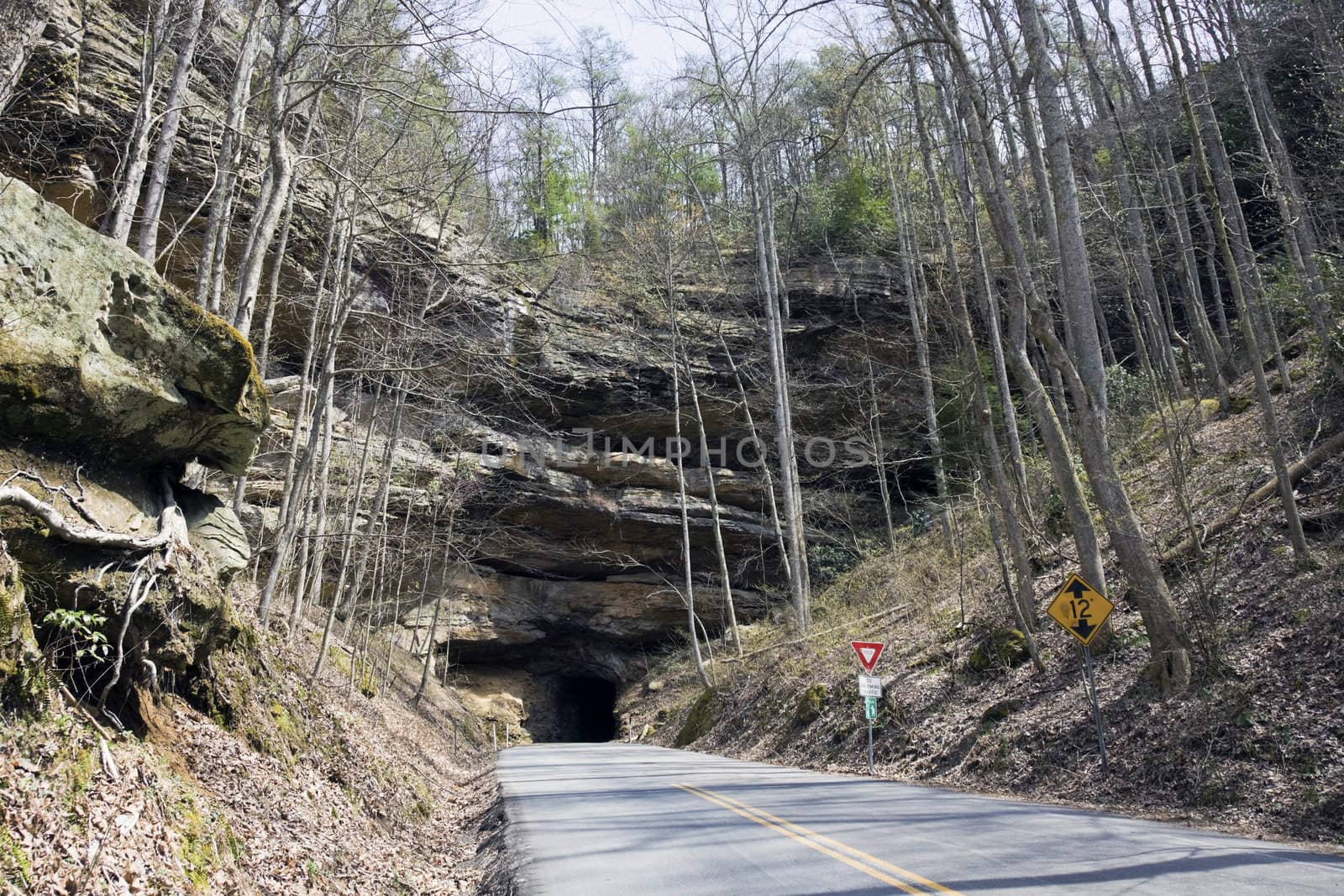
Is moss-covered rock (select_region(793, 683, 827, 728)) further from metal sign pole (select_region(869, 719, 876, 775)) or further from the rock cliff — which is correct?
the rock cliff

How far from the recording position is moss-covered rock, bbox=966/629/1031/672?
1173cm

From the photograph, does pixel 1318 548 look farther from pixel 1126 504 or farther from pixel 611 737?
pixel 611 737

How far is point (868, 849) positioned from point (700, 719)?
50.6 ft

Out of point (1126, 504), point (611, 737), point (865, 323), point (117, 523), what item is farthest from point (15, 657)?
point (611, 737)

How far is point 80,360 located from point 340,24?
4.49 m

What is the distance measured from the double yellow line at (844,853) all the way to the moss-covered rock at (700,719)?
1177 cm

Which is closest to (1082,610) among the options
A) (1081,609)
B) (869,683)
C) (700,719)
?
(1081,609)

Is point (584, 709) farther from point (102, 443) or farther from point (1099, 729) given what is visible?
point (102, 443)

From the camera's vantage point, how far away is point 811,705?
15102 mm

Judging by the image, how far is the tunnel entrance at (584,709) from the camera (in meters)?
34.8

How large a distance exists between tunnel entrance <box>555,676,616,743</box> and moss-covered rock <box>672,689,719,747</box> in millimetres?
13962

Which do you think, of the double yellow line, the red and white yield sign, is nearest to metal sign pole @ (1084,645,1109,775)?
the double yellow line

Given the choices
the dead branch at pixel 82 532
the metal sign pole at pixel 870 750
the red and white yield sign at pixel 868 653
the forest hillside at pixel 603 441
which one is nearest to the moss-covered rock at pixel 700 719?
the forest hillside at pixel 603 441

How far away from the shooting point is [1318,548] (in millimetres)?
8945
